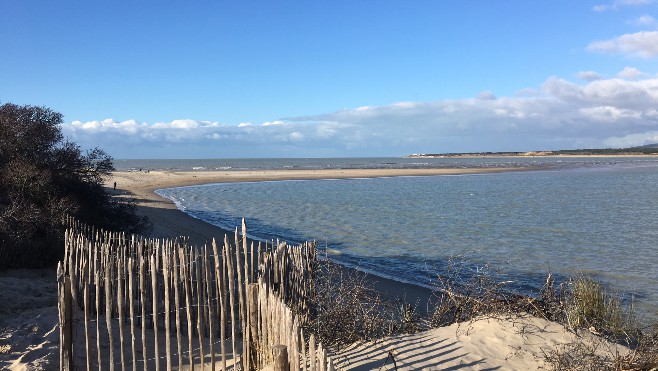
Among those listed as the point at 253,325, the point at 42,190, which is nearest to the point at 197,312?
the point at 253,325

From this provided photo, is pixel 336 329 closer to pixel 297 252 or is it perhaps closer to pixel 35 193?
pixel 297 252

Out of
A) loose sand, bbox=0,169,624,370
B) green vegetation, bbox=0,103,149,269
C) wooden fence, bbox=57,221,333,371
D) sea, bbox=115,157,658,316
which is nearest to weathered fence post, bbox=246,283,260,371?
wooden fence, bbox=57,221,333,371

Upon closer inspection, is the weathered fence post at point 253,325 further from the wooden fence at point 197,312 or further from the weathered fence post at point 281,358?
the weathered fence post at point 281,358

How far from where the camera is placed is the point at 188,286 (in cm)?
534

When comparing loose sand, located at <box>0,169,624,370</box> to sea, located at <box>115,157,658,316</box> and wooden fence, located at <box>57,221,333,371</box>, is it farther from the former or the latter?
sea, located at <box>115,157,658,316</box>

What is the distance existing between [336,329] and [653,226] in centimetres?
1654

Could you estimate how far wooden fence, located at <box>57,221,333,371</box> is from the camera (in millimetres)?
4457

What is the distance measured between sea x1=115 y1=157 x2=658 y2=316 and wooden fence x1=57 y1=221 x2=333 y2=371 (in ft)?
4.84

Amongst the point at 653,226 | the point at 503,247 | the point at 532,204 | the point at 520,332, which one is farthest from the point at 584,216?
the point at 520,332

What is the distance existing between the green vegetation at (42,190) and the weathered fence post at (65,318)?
4.54m

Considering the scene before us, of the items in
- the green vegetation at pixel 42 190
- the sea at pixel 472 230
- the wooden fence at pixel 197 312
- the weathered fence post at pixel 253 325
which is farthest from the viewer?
the sea at pixel 472 230

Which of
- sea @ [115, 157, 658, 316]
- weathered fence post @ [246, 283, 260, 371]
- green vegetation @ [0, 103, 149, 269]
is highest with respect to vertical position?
green vegetation @ [0, 103, 149, 269]

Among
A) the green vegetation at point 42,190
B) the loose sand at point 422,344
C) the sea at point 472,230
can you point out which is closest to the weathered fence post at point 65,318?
the loose sand at point 422,344

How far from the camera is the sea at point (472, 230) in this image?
38.0 feet
